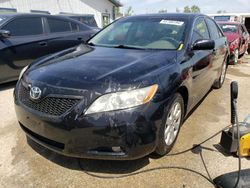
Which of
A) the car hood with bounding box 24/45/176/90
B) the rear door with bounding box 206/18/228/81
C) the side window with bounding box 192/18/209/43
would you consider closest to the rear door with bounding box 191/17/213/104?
the side window with bounding box 192/18/209/43

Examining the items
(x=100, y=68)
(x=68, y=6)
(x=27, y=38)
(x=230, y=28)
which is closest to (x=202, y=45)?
(x=100, y=68)

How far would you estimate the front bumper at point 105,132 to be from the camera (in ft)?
7.15

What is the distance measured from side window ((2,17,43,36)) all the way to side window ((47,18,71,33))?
0.91 ft

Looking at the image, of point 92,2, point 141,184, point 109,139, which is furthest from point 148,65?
point 92,2

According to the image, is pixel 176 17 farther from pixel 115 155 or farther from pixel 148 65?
pixel 115 155

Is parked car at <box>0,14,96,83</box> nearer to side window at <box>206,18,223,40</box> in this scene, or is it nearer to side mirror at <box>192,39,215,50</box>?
side window at <box>206,18,223,40</box>

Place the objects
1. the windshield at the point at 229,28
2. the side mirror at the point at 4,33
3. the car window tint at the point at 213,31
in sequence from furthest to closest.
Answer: the windshield at the point at 229,28, the side mirror at the point at 4,33, the car window tint at the point at 213,31

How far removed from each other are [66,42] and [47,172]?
14.1ft

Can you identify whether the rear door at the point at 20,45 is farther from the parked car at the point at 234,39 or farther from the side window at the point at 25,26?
the parked car at the point at 234,39

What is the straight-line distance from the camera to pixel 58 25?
6.26 meters

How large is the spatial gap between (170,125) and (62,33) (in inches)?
174

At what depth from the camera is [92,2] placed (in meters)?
19.1

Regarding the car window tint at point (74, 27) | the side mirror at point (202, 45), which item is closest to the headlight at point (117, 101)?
the side mirror at point (202, 45)

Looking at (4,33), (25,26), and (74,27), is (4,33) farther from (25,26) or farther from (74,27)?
(74,27)
